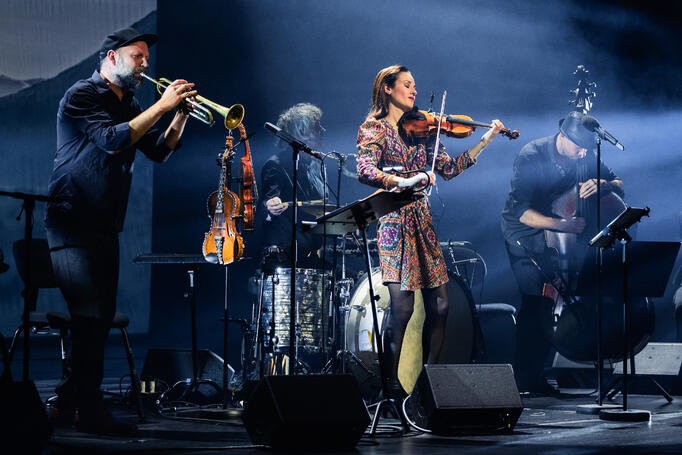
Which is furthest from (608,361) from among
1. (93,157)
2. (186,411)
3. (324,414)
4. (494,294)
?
(93,157)

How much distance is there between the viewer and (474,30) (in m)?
7.12

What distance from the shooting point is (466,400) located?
3664 mm

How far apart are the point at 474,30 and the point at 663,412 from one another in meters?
3.70

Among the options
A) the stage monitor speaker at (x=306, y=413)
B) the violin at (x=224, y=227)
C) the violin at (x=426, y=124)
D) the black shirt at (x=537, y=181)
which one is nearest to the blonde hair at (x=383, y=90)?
the violin at (x=426, y=124)

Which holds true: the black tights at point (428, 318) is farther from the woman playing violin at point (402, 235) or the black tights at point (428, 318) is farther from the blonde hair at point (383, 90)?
the blonde hair at point (383, 90)

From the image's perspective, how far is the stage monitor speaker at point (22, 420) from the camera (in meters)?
2.78

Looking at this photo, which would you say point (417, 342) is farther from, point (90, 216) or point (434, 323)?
point (90, 216)

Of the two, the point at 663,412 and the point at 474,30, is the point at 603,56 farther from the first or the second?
the point at 663,412

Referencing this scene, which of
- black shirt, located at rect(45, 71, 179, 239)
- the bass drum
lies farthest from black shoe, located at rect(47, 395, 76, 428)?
the bass drum

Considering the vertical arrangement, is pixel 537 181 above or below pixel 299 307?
above

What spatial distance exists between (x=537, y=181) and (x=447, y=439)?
126 inches

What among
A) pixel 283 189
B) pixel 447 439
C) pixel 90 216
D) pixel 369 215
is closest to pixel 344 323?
pixel 283 189

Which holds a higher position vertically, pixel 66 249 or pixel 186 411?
pixel 66 249

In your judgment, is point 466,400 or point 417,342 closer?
point 466,400
